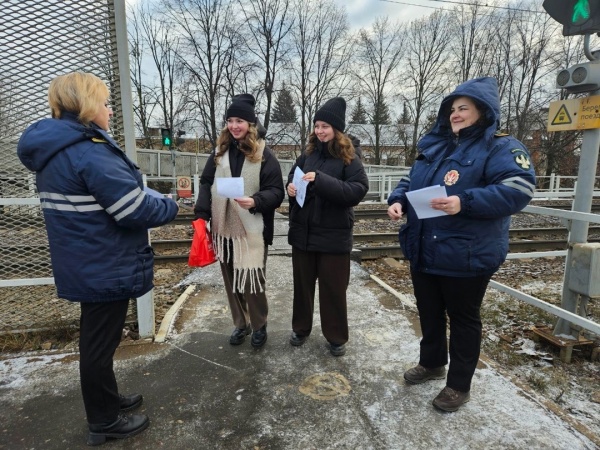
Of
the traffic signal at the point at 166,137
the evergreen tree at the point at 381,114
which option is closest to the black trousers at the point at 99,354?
the traffic signal at the point at 166,137

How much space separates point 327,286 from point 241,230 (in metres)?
0.85

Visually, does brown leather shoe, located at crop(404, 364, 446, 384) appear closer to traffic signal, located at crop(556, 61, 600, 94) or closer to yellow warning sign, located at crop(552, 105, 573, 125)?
yellow warning sign, located at crop(552, 105, 573, 125)

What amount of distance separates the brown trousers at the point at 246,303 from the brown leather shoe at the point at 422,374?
1.28 meters

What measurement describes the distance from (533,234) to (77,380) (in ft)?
33.5

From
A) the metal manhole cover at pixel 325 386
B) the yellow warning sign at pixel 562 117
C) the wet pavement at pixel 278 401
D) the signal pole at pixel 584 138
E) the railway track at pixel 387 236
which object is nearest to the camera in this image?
the wet pavement at pixel 278 401

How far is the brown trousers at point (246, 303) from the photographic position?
3.32 metres

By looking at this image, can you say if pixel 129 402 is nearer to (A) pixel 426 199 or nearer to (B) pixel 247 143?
(B) pixel 247 143

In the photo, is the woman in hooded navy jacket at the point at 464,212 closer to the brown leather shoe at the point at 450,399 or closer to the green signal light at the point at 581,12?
the brown leather shoe at the point at 450,399

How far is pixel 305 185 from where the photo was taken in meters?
2.96

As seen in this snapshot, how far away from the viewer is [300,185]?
302 centimetres

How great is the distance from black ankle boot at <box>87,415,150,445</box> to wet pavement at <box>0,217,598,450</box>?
0.19 feet

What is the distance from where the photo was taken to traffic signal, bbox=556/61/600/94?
337 cm

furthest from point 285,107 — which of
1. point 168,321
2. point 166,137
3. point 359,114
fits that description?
point 168,321

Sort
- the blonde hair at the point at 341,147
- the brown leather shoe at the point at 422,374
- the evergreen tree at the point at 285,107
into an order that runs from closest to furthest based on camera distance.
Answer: the brown leather shoe at the point at 422,374 < the blonde hair at the point at 341,147 < the evergreen tree at the point at 285,107
